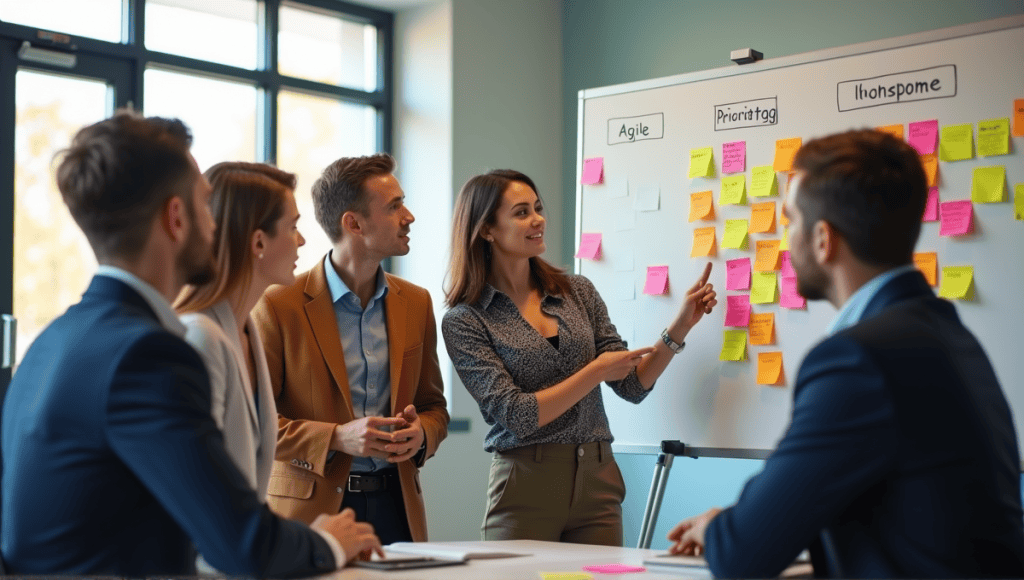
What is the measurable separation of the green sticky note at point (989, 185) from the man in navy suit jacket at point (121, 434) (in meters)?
2.13

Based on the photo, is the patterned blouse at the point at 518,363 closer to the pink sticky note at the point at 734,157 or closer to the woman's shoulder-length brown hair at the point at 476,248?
the woman's shoulder-length brown hair at the point at 476,248

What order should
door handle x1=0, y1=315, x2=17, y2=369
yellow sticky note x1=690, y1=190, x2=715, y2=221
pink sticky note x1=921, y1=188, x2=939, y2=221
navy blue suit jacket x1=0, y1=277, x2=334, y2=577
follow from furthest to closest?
door handle x1=0, y1=315, x2=17, y2=369 → yellow sticky note x1=690, y1=190, x2=715, y2=221 → pink sticky note x1=921, y1=188, x2=939, y2=221 → navy blue suit jacket x1=0, y1=277, x2=334, y2=577

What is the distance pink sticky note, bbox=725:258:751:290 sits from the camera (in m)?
3.10

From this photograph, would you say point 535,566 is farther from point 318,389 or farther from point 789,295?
point 789,295

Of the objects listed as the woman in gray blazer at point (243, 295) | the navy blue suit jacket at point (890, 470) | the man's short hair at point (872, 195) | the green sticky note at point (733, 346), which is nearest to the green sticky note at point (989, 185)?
the green sticky note at point (733, 346)

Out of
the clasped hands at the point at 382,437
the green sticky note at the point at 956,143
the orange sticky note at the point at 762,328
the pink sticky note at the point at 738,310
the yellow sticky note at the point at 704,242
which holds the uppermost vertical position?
the green sticky note at the point at 956,143

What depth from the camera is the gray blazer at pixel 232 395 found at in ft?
5.52

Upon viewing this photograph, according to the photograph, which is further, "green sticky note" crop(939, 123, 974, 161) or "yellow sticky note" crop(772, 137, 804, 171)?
"yellow sticky note" crop(772, 137, 804, 171)

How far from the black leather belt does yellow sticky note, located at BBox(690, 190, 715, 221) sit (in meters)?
1.31

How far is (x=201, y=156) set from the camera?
14.5 ft

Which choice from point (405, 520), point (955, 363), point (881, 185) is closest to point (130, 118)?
point (881, 185)

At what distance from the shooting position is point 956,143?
2.79m

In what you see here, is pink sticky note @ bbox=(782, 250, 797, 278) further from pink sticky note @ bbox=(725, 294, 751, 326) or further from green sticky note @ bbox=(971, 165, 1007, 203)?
green sticky note @ bbox=(971, 165, 1007, 203)

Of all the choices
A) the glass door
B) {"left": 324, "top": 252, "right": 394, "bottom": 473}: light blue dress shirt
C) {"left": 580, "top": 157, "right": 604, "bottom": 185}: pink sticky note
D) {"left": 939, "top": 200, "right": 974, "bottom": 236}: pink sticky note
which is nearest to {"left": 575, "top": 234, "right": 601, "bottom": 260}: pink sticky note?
{"left": 580, "top": 157, "right": 604, "bottom": 185}: pink sticky note
